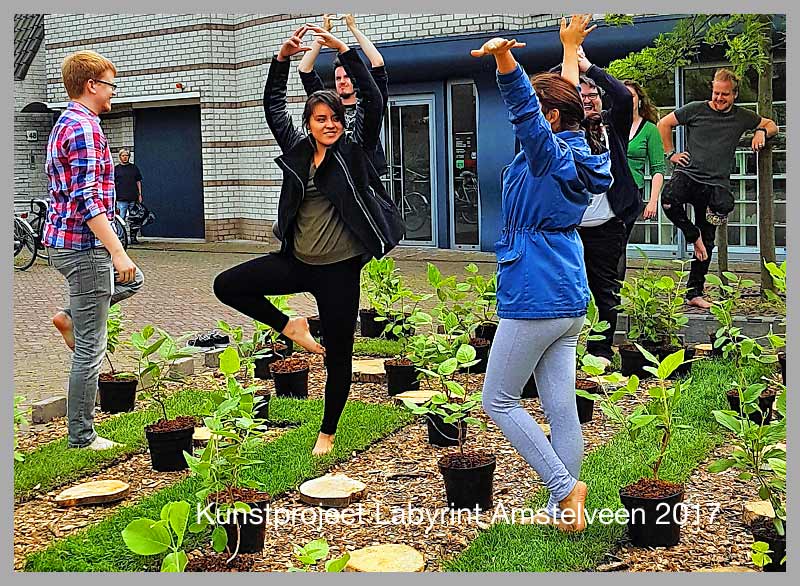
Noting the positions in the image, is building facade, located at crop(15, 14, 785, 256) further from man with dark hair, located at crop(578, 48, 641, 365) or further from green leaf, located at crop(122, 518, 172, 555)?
green leaf, located at crop(122, 518, 172, 555)

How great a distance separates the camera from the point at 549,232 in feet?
13.7

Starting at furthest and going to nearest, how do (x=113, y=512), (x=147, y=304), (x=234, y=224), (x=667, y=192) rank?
(x=234, y=224) < (x=147, y=304) < (x=667, y=192) < (x=113, y=512)

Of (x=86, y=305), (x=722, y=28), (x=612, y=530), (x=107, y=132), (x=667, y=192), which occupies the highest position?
(x=107, y=132)

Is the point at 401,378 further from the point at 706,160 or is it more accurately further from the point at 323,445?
the point at 706,160

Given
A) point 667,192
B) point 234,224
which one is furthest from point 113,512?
point 234,224

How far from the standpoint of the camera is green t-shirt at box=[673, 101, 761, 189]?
895cm

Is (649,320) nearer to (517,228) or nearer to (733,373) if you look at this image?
(733,373)

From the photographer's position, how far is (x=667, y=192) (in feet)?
31.3

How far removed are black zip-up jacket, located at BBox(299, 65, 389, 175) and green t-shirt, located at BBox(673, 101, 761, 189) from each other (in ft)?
13.5

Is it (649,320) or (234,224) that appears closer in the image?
(649,320)

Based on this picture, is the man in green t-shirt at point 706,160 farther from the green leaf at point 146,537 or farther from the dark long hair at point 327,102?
the green leaf at point 146,537

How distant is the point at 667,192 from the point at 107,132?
16.4 m

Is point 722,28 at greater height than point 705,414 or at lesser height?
greater

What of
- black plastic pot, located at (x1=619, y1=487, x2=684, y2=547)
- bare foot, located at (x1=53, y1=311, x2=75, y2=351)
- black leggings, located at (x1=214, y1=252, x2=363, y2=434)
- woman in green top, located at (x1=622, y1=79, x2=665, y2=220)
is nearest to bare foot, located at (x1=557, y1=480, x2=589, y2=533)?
black plastic pot, located at (x1=619, y1=487, x2=684, y2=547)
